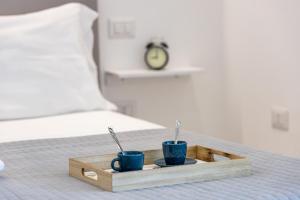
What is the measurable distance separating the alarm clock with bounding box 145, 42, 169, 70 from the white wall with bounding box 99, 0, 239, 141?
0.05 meters

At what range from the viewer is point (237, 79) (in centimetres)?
354

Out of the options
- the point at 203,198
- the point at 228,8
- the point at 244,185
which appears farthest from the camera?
the point at 228,8

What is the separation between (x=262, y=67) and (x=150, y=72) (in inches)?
21.1

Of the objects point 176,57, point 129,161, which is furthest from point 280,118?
point 129,161

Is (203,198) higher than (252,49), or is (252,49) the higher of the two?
(252,49)

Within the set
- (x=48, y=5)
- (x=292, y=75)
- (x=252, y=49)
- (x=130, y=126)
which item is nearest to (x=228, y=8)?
(x=252, y=49)

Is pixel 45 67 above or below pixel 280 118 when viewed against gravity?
above

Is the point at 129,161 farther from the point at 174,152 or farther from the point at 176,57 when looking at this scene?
the point at 176,57

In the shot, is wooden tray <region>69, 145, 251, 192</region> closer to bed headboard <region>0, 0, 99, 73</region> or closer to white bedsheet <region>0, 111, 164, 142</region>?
white bedsheet <region>0, 111, 164, 142</region>

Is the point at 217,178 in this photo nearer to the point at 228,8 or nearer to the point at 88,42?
the point at 88,42

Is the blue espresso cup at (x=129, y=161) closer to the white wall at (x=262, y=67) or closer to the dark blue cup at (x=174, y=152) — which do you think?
the dark blue cup at (x=174, y=152)

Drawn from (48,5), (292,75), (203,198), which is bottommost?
(203,198)

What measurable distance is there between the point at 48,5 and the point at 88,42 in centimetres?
24

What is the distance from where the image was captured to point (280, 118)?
3.23 meters
